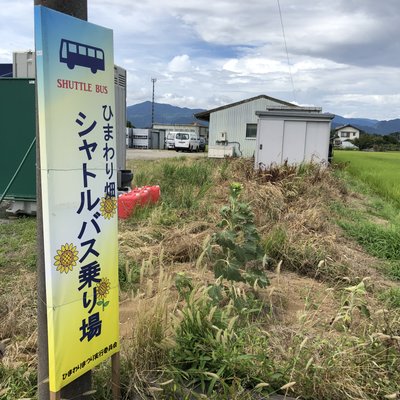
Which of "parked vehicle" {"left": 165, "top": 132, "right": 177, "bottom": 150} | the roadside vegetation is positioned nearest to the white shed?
the roadside vegetation

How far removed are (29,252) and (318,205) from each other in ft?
14.7

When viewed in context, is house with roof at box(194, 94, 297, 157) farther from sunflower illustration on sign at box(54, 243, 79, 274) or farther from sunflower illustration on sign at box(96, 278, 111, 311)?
sunflower illustration on sign at box(54, 243, 79, 274)

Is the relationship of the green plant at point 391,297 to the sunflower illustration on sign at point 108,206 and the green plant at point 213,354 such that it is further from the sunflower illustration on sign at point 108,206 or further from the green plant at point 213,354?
the sunflower illustration on sign at point 108,206

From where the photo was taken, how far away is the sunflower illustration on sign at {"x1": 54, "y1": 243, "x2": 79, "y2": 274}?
1666 mm

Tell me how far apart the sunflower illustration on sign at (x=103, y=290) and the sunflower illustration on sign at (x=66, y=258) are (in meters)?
0.21

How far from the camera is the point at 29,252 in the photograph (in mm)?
4488

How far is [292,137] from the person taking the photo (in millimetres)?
11477

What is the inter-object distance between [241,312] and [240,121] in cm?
2292

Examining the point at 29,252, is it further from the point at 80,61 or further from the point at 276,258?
the point at 80,61

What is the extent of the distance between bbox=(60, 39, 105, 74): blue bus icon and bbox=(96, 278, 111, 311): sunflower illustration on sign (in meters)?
0.92

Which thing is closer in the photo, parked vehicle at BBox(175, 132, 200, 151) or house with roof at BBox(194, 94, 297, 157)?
house with roof at BBox(194, 94, 297, 157)

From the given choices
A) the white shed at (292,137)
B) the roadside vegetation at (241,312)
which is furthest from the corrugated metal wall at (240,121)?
the roadside vegetation at (241,312)

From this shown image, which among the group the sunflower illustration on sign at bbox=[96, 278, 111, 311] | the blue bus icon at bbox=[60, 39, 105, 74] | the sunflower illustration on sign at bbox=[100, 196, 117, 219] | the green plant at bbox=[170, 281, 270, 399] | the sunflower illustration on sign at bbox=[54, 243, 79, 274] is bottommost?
the green plant at bbox=[170, 281, 270, 399]

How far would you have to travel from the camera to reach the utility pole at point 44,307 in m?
1.70
